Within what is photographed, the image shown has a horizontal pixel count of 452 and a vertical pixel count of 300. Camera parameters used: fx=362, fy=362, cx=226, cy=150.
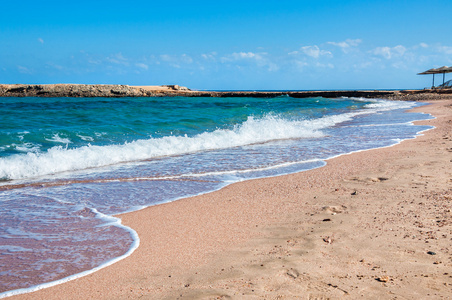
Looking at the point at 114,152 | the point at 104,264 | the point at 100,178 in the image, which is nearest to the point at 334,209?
the point at 104,264

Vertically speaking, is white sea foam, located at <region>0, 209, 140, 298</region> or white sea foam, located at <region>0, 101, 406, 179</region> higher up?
white sea foam, located at <region>0, 101, 406, 179</region>

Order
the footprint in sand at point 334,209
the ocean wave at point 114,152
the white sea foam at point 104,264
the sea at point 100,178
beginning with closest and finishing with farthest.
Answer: the white sea foam at point 104,264
the sea at point 100,178
the footprint in sand at point 334,209
the ocean wave at point 114,152

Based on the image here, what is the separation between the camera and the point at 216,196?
16.7ft

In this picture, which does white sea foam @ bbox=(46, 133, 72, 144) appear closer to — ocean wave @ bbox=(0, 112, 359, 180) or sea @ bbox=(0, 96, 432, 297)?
sea @ bbox=(0, 96, 432, 297)

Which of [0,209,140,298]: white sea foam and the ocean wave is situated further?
the ocean wave

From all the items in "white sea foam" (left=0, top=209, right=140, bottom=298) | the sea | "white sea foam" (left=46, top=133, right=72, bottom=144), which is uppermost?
"white sea foam" (left=46, top=133, right=72, bottom=144)

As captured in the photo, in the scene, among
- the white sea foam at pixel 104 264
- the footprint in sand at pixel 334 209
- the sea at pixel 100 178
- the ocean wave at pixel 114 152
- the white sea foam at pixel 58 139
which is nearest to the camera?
the white sea foam at pixel 104 264

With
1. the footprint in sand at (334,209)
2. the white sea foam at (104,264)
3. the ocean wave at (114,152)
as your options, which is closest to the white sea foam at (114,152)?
the ocean wave at (114,152)

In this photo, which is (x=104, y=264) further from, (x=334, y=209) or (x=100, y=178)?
(x=100, y=178)

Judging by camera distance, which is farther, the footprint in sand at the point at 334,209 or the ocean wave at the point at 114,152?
the ocean wave at the point at 114,152

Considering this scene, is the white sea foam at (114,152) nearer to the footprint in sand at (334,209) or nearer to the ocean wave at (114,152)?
the ocean wave at (114,152)

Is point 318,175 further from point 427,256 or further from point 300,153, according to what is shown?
point 427,256

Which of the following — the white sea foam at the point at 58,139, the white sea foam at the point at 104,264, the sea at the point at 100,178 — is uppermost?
the white sea foam at the point at 58,139

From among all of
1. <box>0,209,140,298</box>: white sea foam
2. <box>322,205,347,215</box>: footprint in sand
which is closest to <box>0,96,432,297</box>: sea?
<box>0,209,140,298</box>: white sea foam
